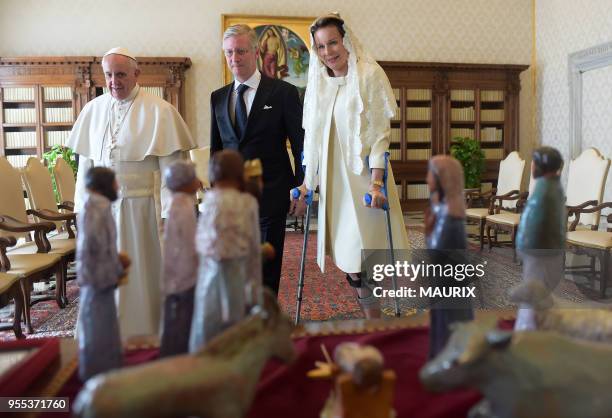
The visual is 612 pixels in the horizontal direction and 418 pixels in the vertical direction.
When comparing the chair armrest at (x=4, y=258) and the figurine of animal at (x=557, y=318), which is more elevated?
the figurine of animal at (x=557, y=318)

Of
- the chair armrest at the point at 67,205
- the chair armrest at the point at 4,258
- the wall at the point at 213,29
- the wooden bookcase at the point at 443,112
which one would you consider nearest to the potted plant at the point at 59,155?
the wall at the point at 213,29

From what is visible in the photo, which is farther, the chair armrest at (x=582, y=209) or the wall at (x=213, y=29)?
the wall at (x=213, y=29)

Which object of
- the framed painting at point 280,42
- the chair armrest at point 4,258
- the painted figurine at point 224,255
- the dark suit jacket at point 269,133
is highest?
the framed painting at point 280,42

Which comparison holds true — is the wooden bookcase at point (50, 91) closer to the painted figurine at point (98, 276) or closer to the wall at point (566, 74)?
the wall at point (566, 74)

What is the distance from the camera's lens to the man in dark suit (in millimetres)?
2676

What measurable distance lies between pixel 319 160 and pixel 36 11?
8.57 meters

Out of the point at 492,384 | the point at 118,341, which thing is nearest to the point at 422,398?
the point at 492,384

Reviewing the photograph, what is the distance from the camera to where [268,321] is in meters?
0.91

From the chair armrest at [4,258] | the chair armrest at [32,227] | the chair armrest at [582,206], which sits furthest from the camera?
the chair armrest at [582,206]

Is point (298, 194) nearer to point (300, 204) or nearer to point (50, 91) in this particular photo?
point (300, 204)

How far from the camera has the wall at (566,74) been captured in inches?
323

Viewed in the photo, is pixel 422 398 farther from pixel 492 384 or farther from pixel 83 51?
pixel 83 51

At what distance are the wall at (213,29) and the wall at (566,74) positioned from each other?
0.39 m

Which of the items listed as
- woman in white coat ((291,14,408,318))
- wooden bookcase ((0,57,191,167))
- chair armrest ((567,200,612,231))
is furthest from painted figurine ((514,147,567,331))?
wooden bookcase ((0,57,191,167))
